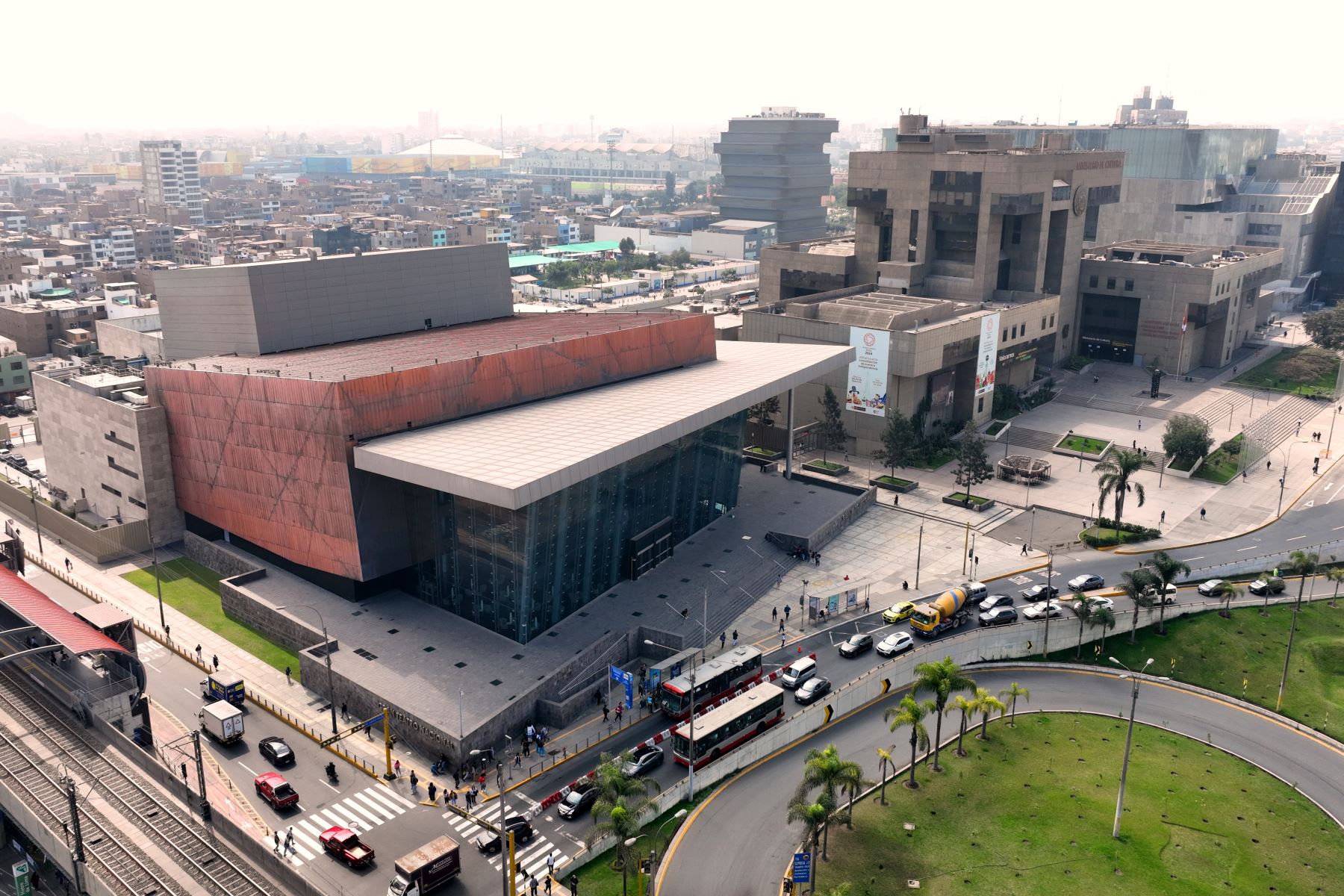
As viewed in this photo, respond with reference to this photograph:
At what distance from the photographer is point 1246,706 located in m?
64.2

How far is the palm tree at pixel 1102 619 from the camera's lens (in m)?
69.1

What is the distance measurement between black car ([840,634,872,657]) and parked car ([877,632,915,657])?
2.60 feet

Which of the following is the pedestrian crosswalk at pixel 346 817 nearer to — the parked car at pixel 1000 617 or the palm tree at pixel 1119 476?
the parked car at pixel 1000 617

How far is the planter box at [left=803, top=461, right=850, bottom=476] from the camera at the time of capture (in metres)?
103

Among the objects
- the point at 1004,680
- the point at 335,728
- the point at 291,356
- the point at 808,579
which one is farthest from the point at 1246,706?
the point at 291,356

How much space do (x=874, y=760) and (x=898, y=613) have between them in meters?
18.1

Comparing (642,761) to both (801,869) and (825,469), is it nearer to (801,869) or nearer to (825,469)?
(801,869)

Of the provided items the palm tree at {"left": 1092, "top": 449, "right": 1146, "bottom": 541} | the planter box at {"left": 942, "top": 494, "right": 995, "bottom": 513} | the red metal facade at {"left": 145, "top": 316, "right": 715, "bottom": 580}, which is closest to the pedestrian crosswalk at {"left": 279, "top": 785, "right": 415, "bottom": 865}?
the red metal facade at {"left": 145, "top": 316, "right": 715, "bottom": 580}

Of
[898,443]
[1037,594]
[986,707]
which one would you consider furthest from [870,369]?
[986,707]

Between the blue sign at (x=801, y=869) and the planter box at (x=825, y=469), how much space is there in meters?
60.2

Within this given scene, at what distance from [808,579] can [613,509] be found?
1781 centimetres

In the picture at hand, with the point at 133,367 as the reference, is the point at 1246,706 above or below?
below

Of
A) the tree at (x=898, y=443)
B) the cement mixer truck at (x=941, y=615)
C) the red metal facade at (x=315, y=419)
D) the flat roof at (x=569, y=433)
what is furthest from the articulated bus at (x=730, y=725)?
the tree at (x=898, y=443)

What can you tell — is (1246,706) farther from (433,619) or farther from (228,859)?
(228,859)
